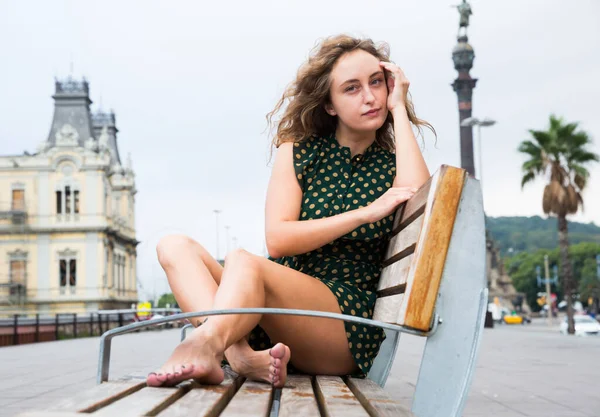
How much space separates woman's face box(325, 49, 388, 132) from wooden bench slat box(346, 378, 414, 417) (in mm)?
1028

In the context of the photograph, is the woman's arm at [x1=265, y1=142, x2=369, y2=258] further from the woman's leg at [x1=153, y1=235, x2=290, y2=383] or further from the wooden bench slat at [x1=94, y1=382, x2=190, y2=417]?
the wooden bench slat at [x1=94, y1=382, x2=190, y2=417]

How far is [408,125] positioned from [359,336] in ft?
2.62

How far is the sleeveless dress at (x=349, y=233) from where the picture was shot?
267cm

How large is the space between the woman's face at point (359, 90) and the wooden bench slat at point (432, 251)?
0.99 meters

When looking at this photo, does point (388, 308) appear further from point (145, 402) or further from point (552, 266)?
point (552, 266)

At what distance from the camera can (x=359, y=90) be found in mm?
2984

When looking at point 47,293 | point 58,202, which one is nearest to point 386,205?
point 47,293

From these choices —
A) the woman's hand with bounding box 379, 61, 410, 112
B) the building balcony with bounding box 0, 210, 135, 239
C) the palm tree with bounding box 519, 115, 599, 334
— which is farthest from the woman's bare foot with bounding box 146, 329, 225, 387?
the building balcony with bounding box 0, 210, 135, 239

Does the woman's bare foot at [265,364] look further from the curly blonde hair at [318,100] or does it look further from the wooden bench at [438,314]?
the curly blonde hair at [318,100]

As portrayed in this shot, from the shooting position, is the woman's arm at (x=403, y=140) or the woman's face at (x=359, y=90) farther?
the woman's face at (x=359, y=90)

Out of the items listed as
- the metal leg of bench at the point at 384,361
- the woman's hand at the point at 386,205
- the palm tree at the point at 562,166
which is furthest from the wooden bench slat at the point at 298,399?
the palm tree at the point at 562,166

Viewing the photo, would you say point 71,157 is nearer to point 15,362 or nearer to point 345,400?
point 15,362

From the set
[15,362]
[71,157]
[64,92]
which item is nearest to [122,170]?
[64,92]

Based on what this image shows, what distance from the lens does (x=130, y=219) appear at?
72.9m
